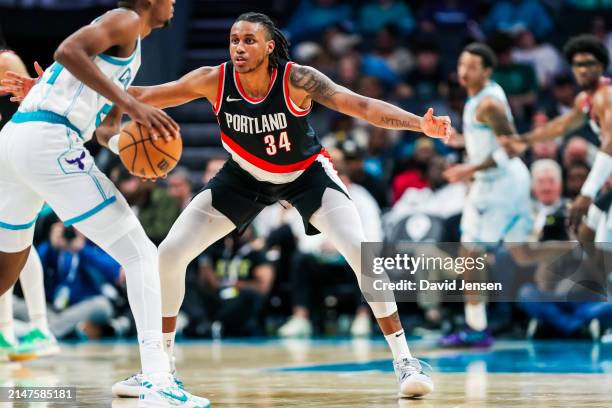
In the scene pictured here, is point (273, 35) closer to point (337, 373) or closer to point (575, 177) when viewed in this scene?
point (337, 373)

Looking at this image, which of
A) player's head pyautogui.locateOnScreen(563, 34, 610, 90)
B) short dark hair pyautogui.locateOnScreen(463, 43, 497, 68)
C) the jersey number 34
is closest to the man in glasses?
player's head pyautogui.locateOnScreen(563, 34, 610, 90)

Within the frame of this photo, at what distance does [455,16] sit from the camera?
14.9 m

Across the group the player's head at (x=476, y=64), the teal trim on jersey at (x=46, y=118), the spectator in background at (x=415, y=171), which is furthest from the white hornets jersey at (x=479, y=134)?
the teal trim on jersey at (x=46, y=118)

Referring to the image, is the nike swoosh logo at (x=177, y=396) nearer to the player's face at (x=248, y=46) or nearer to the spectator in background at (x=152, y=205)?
the player's face at (x=248, y=46)

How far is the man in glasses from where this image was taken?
327 inches

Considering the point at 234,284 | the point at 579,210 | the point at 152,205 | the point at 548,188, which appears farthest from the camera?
the point at 152,205

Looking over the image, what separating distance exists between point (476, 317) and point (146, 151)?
5001 mm

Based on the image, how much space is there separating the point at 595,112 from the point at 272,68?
3.60 meters

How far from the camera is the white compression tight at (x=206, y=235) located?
5.93 meters

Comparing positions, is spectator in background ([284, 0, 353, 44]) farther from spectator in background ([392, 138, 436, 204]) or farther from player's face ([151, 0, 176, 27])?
player's face ([151, 0, 176, 27])

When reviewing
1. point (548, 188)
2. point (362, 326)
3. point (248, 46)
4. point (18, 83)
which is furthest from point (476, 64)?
point (18, 83)

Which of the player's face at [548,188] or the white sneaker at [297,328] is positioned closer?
the player's face at [548,188]

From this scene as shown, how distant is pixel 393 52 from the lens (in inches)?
559

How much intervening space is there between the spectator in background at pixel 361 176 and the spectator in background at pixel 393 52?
278cm
